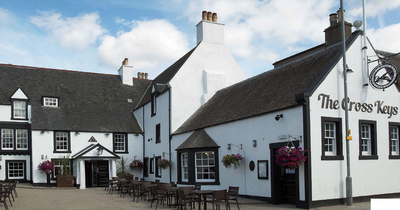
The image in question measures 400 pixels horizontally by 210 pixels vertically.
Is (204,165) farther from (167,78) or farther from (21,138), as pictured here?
(21,138)

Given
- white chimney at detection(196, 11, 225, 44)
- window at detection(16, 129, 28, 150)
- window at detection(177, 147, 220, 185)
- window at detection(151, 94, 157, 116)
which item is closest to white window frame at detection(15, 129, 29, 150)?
window at detection(16, 129, 28, 150)

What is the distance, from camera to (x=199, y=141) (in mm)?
20344

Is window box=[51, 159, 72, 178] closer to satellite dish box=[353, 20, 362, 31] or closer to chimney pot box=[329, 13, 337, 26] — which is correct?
chimney pot box=[329, 13, 337, 26]

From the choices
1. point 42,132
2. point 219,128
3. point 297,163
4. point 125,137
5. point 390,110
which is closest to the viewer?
point 297,163

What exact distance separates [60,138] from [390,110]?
2124 cm

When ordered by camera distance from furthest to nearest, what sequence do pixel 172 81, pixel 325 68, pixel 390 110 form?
pixel 172 81
pixel 390 110
pixel 325 68

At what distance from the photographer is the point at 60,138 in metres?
27.4

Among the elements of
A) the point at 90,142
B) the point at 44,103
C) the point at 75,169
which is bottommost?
the point at 75,169

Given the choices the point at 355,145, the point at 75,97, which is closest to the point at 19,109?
the point at 75,97

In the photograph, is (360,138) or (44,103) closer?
(360,138)

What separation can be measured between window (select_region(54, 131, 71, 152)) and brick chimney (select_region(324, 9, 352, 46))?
1874cm

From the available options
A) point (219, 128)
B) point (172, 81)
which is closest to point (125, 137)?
point (172, 81)

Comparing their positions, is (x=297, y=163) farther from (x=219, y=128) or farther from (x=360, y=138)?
(x=219, y=128)

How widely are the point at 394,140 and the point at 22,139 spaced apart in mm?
23324
